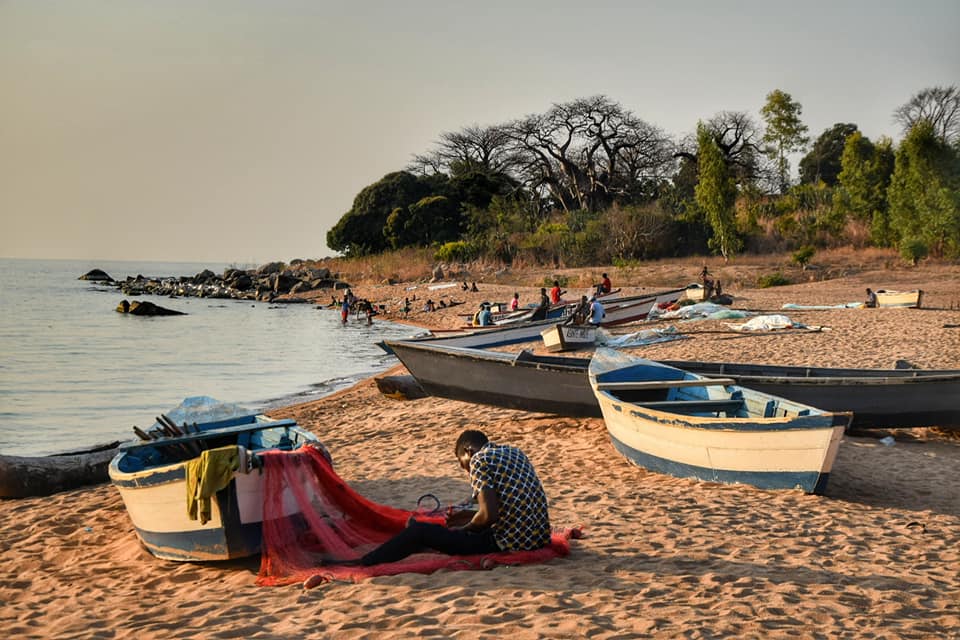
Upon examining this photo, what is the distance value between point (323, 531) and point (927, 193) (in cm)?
3527

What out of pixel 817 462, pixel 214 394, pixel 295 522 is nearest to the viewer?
pixel 295 522

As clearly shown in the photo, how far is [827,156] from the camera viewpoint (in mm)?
57562

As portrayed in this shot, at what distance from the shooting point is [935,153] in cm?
3516

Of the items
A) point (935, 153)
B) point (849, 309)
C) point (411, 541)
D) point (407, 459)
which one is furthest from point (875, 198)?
point (411, 541)

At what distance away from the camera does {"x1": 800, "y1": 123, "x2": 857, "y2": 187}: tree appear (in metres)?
57.2

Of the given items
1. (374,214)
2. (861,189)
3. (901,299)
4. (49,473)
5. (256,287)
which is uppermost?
(374,214)

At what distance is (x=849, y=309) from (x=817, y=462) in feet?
60.4

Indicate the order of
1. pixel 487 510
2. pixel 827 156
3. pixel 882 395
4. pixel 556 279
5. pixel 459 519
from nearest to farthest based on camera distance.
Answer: pixel 487 510 → pixel 459 519 → pixel 882 395 → pixel 556 279 → pixel 827 156

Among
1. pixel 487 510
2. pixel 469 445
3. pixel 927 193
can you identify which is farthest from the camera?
pixel 927 193

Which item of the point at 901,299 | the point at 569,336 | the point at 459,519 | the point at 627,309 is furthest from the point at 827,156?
the point at 459,519

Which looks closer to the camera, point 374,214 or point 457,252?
point 457,252

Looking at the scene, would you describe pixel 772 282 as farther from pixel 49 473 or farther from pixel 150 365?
pixel 49 473

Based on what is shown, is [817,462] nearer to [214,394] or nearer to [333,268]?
[214,394]

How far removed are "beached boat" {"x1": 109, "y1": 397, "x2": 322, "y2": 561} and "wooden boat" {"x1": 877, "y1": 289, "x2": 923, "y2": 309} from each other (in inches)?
856
